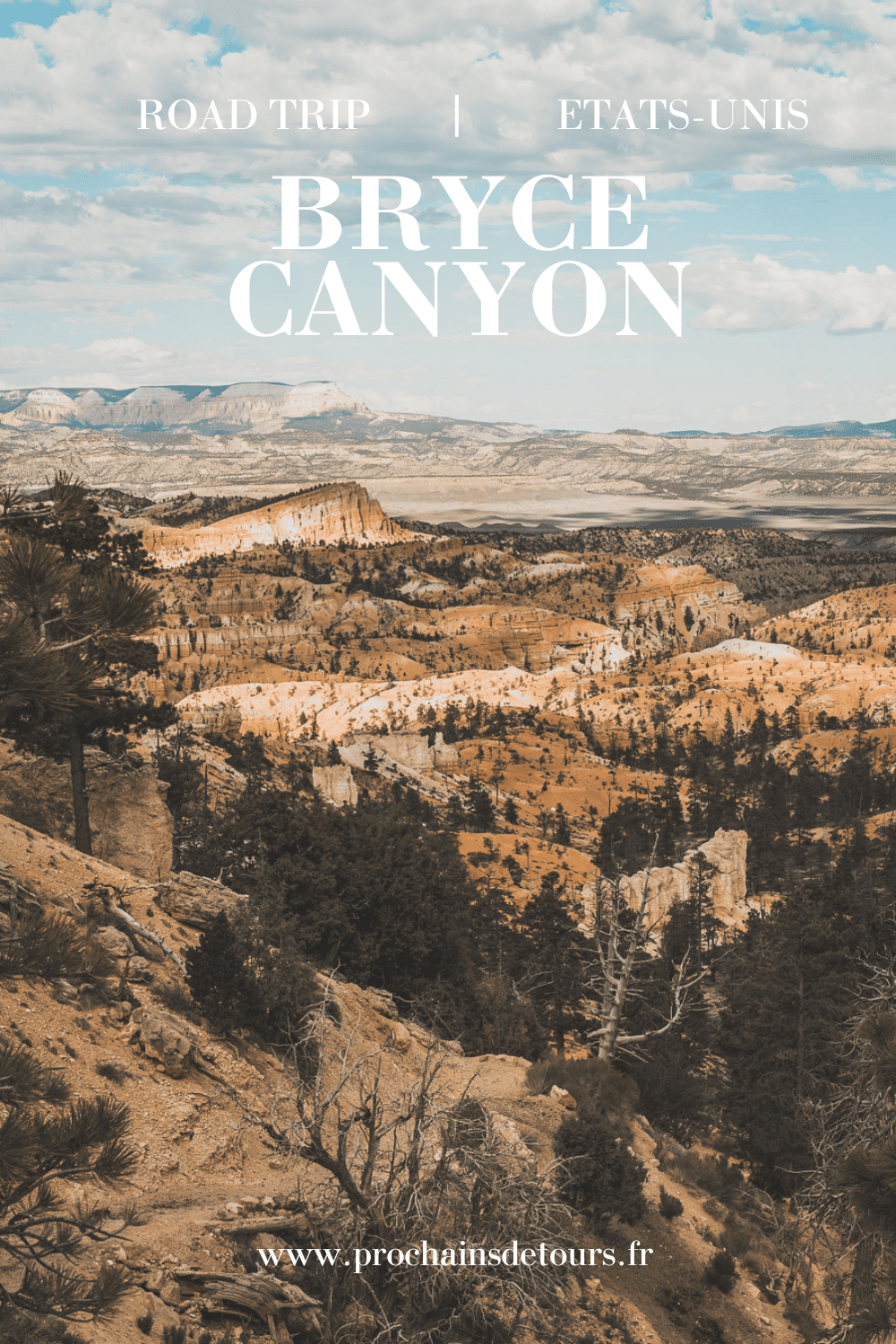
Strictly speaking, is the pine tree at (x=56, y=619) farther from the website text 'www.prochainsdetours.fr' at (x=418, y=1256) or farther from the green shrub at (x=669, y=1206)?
the green shrub at (x=669, y=1206)

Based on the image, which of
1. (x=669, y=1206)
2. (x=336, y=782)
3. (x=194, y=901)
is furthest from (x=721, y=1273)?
(x=336, y=782)

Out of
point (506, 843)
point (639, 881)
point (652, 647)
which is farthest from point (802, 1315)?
point (652, 647)

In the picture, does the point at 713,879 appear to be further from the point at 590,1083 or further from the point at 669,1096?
the point at 590,1083

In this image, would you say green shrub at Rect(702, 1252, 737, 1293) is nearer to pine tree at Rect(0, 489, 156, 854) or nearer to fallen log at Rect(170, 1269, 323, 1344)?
fallen log at Rect(170, 1269, 323, 1344)

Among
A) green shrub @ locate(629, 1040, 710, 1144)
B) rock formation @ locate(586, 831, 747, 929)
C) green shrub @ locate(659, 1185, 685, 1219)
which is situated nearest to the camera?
green shrub @ locate(659, 1185, 685, 1219)

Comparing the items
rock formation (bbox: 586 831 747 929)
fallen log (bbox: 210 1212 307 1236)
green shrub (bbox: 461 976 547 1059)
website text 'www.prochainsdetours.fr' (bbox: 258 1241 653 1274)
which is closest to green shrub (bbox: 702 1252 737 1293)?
website text 'www.prochainsdetours.fr' (bbox: 258 1241 653 1274)

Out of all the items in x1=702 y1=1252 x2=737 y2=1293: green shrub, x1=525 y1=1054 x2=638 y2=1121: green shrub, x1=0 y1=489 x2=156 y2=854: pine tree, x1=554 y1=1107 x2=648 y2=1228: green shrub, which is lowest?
x1=525 y1=1054 x2=638 y2=1121: green shrub

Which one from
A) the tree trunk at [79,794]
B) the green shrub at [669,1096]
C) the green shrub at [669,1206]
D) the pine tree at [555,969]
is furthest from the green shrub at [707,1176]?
the tree trunk at [79,794]
